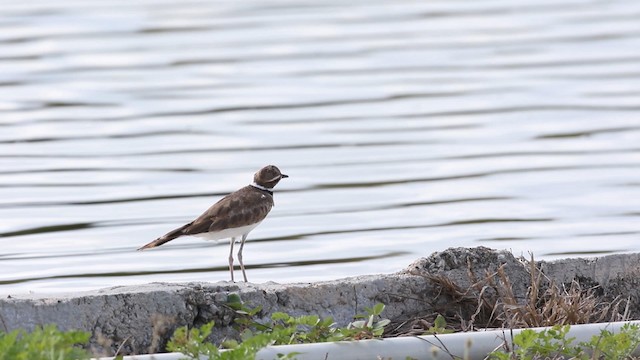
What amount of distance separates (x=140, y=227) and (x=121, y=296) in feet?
15.3

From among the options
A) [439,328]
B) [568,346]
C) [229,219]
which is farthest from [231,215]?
[568,346]

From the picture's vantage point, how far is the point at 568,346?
6164mm

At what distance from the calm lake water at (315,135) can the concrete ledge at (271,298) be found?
2.52 metres

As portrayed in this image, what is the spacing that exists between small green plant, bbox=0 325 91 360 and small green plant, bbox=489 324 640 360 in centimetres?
172

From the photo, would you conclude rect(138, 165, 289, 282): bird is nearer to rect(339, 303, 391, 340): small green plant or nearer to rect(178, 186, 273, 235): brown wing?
rect(178, 186, 273, 235): brown wing

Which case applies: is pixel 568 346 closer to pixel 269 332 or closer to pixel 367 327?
pixel 367 327

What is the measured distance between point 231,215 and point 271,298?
47.5 inches

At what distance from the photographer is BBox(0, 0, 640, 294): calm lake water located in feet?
35.3

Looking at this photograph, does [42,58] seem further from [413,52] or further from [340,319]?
[340,319]

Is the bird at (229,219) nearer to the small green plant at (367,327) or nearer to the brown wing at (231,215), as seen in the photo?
the brown wing at (231,215)

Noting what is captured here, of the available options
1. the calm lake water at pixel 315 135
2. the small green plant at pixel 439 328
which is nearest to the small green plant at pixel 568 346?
the small green plant at pixel 439 328

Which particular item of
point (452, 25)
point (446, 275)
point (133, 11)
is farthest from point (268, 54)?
point (446, 275)

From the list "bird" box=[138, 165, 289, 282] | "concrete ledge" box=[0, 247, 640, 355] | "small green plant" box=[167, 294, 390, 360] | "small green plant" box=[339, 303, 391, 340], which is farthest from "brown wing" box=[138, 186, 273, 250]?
"small green plant" box=[339, 303, 391, 340]

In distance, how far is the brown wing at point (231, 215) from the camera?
26.4ft
